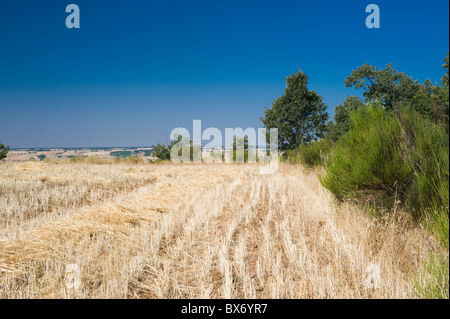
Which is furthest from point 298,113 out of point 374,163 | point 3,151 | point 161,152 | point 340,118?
point 3,151

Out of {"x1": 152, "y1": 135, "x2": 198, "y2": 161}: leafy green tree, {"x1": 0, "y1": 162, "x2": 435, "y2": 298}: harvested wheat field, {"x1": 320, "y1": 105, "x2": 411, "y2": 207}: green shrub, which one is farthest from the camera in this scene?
{"x1": 152, "y1": 135, "x2": 198, "y2": 161}: leafy green tree

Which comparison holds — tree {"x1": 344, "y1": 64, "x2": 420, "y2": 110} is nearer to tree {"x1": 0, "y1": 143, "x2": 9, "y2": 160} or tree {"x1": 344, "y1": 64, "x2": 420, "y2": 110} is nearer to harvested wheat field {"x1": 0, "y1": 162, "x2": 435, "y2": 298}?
harvested wheat field {"x1": 0, "y1": 162, "x2": 435, "y2": 298}

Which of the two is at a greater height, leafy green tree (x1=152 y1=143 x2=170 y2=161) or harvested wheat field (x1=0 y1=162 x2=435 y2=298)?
leafy green tree (x1=152 y1=143 x2=170 y2=161)

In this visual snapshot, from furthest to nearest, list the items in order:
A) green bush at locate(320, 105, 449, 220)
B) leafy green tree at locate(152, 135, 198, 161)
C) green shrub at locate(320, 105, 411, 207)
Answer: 1. leafy green tree at locate(152, 135, 198, 161)
2. green shrub at locate(320, 105, 411, 207)
3. green bush at locate(320, 105, 449, 220)

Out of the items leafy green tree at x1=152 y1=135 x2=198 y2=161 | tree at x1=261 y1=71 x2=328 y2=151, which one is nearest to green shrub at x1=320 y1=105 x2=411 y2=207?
tree at x1=261 y1=71 x2=328 y2=151

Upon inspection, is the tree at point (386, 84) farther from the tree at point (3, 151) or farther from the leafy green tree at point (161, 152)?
the tree at point (3, 151)

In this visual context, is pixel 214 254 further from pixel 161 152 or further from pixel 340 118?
pixel 161 152

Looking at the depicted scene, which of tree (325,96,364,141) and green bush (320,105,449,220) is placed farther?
tree (325,96,364,141)

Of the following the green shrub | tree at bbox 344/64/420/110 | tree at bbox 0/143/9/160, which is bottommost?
the green shrub

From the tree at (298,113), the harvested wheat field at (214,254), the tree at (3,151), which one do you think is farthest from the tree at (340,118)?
the tree at (3,151)

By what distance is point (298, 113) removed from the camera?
19.5 metres

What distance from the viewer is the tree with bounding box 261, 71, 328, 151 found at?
19.8 m

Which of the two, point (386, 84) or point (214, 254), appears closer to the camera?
point (214, 254)
